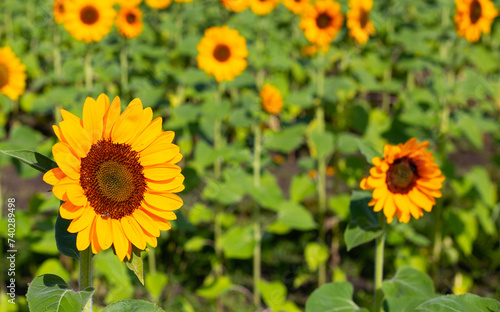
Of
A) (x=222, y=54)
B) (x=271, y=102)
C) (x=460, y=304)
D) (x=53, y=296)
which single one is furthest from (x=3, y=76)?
(x=460, y=304)

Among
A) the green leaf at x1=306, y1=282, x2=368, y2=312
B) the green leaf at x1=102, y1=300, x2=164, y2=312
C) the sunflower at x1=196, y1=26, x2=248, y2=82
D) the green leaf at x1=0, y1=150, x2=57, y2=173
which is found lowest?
the green leaf at x1=306, y1=282, x2=368, y2=312

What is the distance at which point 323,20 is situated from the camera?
3.26 metres

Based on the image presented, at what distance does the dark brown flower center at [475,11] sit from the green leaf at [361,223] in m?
Result: 1.70

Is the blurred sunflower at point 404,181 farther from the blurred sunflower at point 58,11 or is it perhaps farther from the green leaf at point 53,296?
the blurred sunflower at point 58,11

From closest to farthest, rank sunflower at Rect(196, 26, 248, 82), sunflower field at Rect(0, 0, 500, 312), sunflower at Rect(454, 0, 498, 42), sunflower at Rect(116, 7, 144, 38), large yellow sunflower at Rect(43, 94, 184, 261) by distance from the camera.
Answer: large yellow sunflower at Rect(43, 94, 184, 261), sunflower field at Rect(0, 0, 500, 312), sunflower at Rect(454, 0, 498, 42), sunflower at Rect(196, 26, 248, 82), sunflower at Rect(116, 7, 144, 38)

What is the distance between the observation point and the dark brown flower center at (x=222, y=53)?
312cm

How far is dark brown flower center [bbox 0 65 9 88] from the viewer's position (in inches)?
104

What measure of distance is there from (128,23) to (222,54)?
3.09 ft

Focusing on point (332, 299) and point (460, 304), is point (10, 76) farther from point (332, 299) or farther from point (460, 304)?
point (460, 304)

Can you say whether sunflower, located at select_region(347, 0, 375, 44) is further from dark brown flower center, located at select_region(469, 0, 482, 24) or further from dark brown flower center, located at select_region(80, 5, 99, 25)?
dark brown flower center, located at select_region(80, 5, 99, 25)

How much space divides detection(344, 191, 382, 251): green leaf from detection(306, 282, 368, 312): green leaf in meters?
0.18

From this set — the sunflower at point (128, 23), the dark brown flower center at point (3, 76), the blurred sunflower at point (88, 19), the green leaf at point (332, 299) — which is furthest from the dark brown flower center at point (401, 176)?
the sunflower at point (128, 23)

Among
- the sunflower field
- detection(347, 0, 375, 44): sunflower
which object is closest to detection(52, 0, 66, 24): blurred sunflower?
the sunflower field

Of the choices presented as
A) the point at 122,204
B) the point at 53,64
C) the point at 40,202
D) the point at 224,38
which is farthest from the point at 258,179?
the point at 53,64
